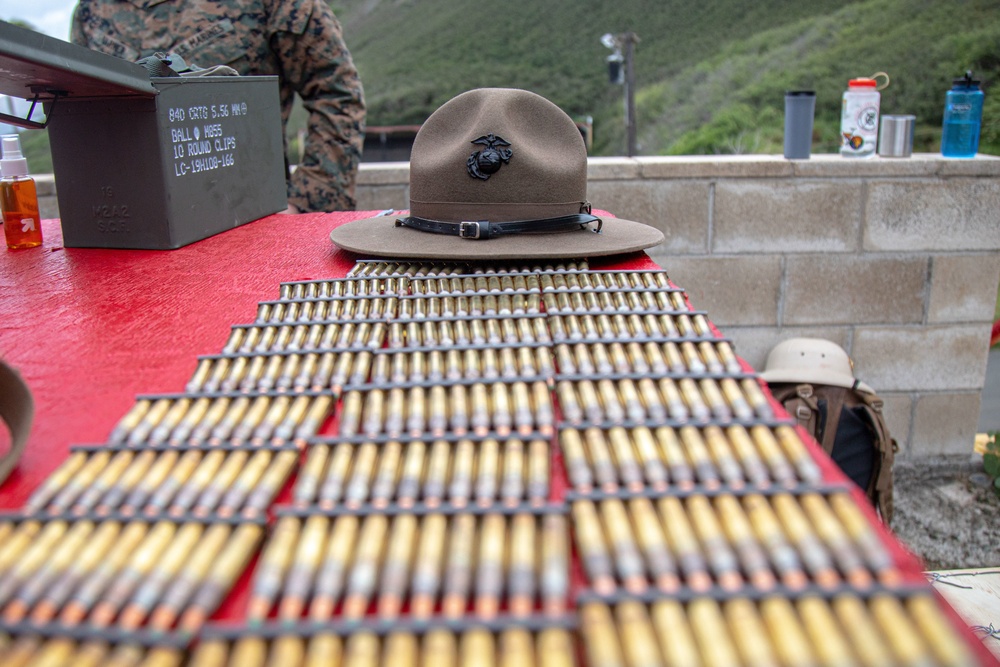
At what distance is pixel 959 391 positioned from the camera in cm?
439

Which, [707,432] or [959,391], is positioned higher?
[707,432]

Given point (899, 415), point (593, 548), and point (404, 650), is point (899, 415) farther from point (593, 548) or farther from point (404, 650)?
point (404, 650)

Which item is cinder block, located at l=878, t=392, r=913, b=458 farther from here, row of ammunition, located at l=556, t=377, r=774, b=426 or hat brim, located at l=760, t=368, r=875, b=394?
row of ammunition, located at l=556, t=377, r=774, b=426

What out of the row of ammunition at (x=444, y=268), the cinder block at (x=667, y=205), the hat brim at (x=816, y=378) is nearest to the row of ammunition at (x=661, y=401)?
the row of ammunition at (x=444, y=268)

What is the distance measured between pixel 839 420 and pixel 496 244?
198 centimetres

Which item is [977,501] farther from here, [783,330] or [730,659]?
[730,659]

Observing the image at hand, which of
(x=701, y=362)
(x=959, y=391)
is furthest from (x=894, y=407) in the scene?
(x=701, y=362)

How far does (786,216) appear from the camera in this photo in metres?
4.13

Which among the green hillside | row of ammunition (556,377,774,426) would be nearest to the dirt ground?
row of ammunition (556,377,774,426)

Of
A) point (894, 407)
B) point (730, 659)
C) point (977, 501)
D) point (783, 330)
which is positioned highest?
point (730, 659)

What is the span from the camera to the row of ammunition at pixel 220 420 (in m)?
1.04

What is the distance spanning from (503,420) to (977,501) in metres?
4.26

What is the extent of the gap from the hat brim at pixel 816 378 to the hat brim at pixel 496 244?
5.09 feet

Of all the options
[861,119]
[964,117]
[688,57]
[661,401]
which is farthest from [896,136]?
[688,57]
